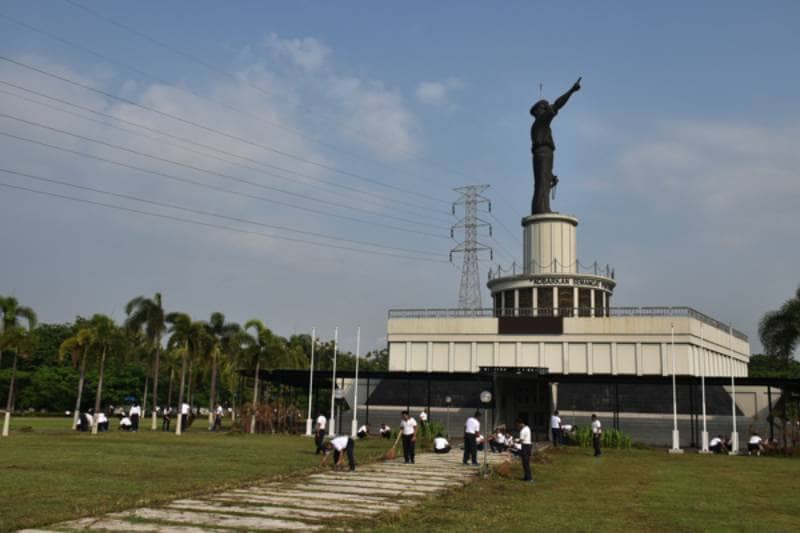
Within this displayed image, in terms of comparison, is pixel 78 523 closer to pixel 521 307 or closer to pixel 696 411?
pixel 696 411

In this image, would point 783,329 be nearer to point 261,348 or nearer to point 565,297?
point 565,297

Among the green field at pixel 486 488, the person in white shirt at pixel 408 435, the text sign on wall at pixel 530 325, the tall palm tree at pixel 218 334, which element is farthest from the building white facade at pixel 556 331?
the person in white shirt at pixel 408 435

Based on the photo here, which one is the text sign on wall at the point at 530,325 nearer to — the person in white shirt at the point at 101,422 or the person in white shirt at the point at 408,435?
the person in white shirt at the point at 101,422

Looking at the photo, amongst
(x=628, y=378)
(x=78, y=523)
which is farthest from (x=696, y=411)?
(x=78, y=523)

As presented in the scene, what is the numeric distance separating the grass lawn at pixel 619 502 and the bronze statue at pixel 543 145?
4227 centimetres

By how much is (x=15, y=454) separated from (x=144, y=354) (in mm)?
59241

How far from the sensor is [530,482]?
19203 mm

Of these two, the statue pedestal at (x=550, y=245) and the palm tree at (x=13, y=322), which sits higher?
the statue pedestal at (x=550, y=245)

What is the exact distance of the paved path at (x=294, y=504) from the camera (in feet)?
36.9

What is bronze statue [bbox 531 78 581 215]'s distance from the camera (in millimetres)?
65375

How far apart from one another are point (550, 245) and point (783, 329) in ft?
63.6

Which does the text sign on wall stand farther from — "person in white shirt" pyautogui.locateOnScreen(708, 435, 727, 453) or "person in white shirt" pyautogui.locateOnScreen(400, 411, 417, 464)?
"person in white shirt" pyautogui.locateOnScreen(400, 411, 417, 464)

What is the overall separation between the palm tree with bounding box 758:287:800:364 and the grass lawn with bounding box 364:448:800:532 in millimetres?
24117

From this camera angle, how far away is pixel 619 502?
1545cm
